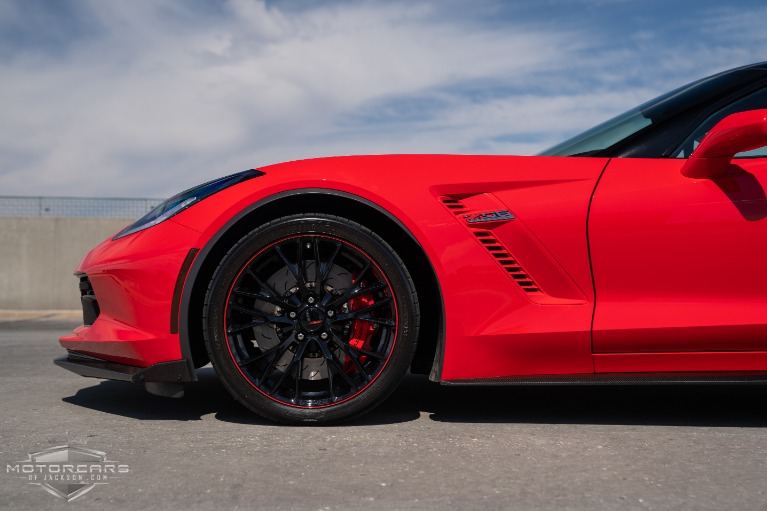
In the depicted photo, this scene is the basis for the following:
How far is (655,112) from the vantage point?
10.1 feet

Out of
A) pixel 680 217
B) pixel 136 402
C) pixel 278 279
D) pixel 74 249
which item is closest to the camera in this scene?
pixel 680 217

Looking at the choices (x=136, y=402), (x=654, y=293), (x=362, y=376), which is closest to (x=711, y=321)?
(x=654, y=293)

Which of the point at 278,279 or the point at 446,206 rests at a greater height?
the point at 446,206

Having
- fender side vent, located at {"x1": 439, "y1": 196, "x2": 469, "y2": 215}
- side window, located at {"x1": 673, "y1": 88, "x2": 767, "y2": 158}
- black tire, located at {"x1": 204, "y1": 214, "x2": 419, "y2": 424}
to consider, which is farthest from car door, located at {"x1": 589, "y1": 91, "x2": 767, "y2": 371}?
black tire, located at {"x1": 204, "y1": 214, "x2": 419, "y2": 424}

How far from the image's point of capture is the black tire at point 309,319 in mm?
2752

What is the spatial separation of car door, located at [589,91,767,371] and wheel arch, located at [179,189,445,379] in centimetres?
62

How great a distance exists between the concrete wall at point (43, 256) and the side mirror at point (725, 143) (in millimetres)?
11422

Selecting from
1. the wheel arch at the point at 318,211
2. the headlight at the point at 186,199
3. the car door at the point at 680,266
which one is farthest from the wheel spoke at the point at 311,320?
the car door at the point at 680,266

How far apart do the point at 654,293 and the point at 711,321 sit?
23 cm

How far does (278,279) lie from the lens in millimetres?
2846

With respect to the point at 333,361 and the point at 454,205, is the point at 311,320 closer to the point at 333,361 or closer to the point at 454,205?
the point at 333,361

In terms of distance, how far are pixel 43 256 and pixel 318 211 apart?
11435 millimetres

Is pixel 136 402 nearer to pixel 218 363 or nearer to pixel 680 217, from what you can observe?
pixel 218 363

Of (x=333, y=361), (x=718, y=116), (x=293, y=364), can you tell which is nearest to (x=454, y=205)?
(x=333, y=361)
